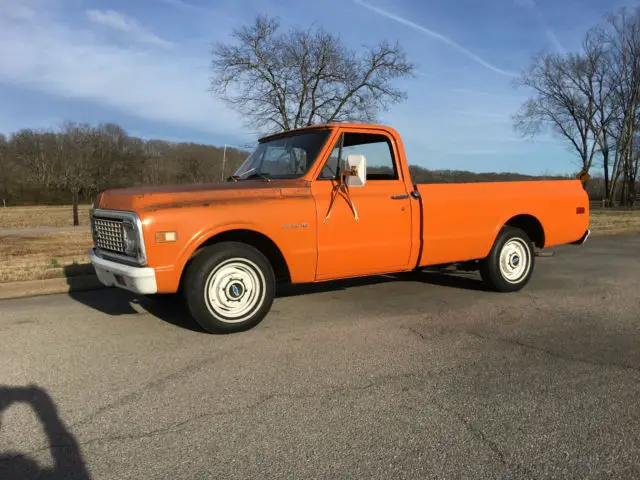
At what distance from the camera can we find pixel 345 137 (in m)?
5.47

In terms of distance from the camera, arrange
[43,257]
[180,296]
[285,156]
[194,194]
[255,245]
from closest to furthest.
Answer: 1. [194,194]
2. [255,245]
3. [285,156]
4. [180,296]
5. [43,257]

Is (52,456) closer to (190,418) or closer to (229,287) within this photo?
(190,418)

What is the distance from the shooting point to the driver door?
5094mm

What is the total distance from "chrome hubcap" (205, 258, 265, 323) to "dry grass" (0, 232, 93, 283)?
12.8 ft

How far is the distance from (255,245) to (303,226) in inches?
21.0

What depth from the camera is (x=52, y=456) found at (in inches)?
103

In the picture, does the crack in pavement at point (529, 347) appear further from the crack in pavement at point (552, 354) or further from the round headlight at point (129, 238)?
the round headlight at point (129, 238)

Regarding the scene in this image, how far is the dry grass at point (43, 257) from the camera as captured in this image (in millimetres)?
7402

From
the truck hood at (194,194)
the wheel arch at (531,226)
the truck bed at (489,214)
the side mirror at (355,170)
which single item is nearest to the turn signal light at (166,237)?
the truck hood at (194,194)

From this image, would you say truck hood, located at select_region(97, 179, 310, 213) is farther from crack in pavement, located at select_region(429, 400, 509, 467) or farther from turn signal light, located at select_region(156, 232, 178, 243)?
crack in pavement, located at select_region(429, 400, 509, 467)

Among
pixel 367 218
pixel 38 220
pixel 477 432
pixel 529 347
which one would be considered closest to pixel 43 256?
pixel 367 218

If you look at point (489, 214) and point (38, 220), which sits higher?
point (489, 214)

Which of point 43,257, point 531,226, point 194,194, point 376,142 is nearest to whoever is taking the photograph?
point 194,194

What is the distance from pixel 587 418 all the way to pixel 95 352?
3.70 m
